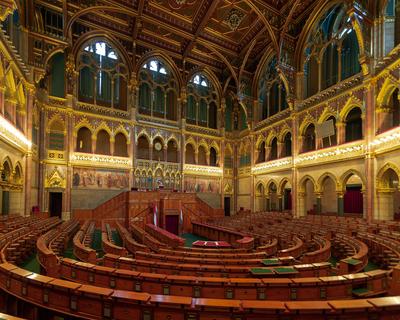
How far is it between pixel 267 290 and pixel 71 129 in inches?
703

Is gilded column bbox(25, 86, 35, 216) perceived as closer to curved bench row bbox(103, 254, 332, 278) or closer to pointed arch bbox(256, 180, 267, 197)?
curved bench row bbox(103, 254, 332, 278)

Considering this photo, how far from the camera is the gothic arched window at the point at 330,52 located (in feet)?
50.4

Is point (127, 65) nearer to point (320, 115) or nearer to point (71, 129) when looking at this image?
point (71, 129)

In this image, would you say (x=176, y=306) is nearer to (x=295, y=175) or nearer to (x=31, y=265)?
(x=31, y=265)

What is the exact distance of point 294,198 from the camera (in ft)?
59.4

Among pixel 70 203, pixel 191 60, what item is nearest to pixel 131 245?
pixel 70 203

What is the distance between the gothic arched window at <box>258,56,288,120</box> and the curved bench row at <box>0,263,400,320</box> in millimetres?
19359

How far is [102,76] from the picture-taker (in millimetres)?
20219

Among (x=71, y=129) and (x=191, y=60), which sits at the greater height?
(x=191, y=60)

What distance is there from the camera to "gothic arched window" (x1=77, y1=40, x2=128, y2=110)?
63.7 feet

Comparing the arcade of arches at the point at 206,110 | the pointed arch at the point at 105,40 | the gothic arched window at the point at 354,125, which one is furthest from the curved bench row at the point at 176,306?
the pointed arch at the point at 105,40

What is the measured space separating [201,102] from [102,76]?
9113mm

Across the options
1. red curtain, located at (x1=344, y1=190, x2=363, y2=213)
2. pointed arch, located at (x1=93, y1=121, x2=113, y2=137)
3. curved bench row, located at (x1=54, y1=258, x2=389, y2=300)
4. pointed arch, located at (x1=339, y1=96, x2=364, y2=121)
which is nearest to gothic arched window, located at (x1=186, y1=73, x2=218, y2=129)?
pointed arch, located at (x1=93, y1=121, x2=113, y2=137)

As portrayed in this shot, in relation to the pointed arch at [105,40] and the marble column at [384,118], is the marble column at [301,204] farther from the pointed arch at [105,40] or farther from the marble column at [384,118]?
the pointed arch at [105,40]
